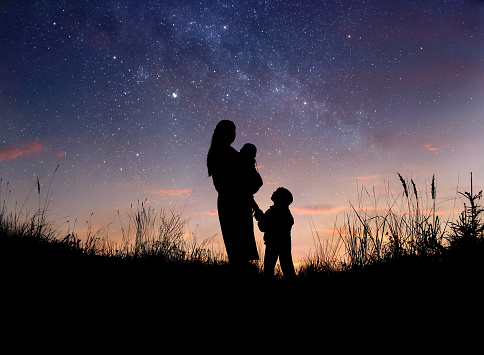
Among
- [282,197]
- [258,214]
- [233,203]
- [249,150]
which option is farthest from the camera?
[282,197]

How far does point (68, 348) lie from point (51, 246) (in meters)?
3.91

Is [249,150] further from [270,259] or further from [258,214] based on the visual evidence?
[270,259]

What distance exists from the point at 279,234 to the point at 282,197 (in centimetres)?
60

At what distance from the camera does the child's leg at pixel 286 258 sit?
477cm

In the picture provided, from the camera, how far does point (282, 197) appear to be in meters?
4.90

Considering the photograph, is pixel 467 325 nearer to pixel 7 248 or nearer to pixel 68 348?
pixel 68 348

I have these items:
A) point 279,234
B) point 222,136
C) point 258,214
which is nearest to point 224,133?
point 222,136

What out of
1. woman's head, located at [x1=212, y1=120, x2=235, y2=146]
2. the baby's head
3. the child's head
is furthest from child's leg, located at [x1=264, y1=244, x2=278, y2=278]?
woman's head, located at [x1=212, y1=120, x2=235, y2=146]

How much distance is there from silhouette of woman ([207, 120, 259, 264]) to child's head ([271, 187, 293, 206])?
121 centimetres

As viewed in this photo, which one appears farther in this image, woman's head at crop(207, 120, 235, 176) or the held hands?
the held hands

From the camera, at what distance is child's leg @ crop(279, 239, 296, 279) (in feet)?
15.6

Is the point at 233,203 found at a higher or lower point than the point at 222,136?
lower

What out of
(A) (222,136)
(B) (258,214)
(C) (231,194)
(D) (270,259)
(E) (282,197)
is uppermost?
(A) (222,136)

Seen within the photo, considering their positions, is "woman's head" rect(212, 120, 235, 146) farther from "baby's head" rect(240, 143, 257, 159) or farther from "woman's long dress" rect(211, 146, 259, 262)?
"baby's head" rect(240, 143, 257, 159)
